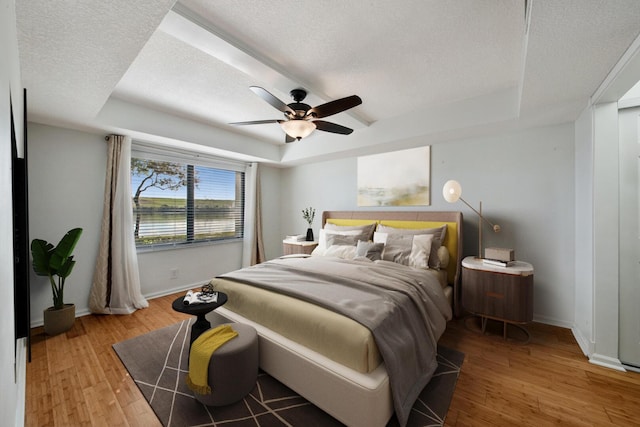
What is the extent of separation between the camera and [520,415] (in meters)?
1.61

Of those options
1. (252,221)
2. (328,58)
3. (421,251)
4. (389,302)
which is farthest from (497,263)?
(252,221)

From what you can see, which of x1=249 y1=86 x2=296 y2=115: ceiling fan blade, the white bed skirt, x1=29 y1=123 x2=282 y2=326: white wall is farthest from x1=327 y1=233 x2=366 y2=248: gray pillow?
x1=29 y1=123 x2=282 y2=326: white wall

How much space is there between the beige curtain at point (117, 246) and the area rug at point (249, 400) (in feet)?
3.71

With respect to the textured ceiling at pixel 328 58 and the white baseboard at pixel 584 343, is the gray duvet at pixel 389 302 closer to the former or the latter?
the white baseboard at pixel 584 343

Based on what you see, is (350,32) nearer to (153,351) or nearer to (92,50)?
(92,50)

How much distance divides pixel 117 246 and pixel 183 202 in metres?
1.12

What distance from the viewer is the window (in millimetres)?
3639

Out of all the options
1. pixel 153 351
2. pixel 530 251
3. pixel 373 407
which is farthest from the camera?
pixel 530 251

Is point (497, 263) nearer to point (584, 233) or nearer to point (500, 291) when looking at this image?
point (500, 291)

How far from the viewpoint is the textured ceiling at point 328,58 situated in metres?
1.41

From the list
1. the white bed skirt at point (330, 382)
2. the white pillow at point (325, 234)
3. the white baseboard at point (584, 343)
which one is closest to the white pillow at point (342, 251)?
the white pillow at point (325, 234)

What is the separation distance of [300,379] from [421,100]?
3.04m

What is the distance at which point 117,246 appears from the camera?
3.17 m

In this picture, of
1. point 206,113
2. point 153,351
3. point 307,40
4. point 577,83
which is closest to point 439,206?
point 577,83
